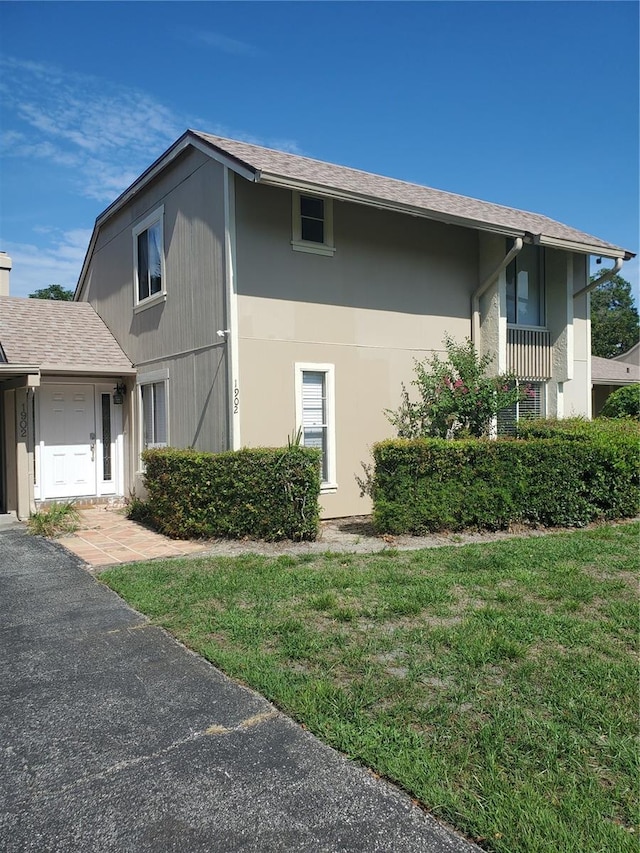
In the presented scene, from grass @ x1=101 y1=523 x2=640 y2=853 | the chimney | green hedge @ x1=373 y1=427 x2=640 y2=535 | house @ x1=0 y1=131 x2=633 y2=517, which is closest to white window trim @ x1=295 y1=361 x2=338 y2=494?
house @ x1=0 y1=131 x2=633 y2=517

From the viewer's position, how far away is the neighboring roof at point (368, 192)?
29.8 feet

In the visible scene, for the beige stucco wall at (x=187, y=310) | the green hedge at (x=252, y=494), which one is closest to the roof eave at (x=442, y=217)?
the beige stucco wall at (x=187, y=310)

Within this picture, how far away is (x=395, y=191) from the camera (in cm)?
1148

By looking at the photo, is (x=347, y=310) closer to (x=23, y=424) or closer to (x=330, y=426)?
(x=330, y=426)

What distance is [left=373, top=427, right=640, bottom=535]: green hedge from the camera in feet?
28.3

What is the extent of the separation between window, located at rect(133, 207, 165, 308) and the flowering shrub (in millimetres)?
5057

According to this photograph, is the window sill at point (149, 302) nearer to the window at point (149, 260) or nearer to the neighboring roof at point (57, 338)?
the window at point (149, 260)

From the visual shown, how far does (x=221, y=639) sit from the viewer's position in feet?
15.7

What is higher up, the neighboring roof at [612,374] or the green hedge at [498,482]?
the neighboring roof at [612,374]

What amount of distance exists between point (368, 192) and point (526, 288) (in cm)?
462

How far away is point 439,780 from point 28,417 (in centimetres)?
1011

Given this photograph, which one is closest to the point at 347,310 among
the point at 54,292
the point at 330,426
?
the point at 330,426

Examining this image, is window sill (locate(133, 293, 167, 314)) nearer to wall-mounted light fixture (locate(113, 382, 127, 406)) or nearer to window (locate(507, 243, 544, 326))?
wall-mounted light fixture (locate(113, 382, 127, 406))

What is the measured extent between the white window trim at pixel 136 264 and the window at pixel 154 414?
1.57 meters
